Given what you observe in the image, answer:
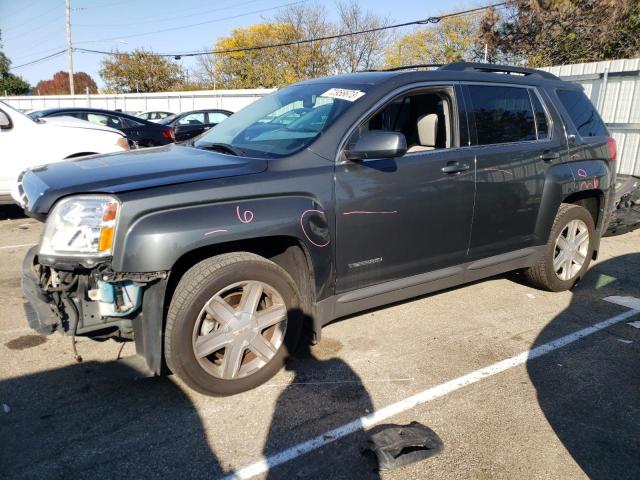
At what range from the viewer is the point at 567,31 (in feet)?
77.8

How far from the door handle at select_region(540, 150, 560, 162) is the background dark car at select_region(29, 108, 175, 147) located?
845 centimetres

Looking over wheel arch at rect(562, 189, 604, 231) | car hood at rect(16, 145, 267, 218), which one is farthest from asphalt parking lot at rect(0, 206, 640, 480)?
wheel arch at rect(562, 189, 604, 231)

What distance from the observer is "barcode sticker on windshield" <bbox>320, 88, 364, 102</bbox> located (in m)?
3.45

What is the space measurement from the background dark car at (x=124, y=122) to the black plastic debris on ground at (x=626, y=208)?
870 centimetres

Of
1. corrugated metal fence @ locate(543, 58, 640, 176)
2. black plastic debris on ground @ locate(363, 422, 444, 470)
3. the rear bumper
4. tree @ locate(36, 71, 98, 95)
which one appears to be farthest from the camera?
tree @ locate(36, 71, 98, 95)

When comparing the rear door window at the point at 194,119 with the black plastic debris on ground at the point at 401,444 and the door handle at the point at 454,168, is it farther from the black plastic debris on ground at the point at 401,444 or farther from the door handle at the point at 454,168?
the black plastic debris on ground at the point at 401,444

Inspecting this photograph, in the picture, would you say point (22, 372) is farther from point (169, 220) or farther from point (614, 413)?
point (614, 413)

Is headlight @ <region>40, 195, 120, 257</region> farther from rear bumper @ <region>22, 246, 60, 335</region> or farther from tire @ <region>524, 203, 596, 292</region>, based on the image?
tire @ <region>524, 203, 596, 292</region>

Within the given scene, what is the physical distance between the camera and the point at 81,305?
2.82 metres

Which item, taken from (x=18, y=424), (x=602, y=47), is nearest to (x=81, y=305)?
(x=18, y=424)

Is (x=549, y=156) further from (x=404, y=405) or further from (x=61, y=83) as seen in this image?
(x=61, y=83)

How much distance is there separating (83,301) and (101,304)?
12 cm

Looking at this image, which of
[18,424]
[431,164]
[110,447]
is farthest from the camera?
[431,164]

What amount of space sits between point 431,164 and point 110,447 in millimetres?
2628
